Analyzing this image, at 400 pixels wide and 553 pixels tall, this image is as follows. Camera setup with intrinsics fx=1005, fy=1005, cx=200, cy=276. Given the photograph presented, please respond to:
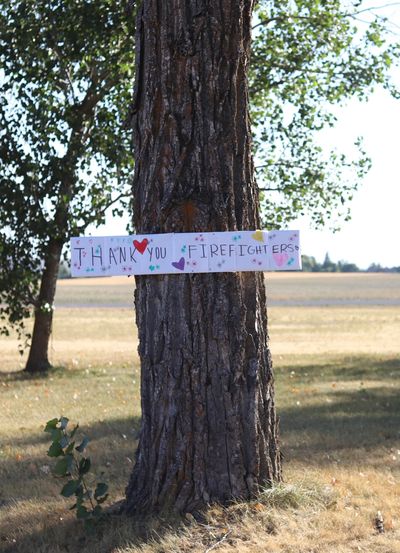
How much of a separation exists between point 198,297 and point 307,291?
230 feet

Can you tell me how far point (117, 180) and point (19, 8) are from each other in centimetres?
322

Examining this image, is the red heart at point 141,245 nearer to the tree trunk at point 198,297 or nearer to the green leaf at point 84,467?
the tree trunk at point 198,297

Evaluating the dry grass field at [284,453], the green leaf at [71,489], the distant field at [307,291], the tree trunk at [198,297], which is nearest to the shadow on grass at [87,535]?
the dry grass field at [284,453]

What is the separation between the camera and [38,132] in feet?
52.2

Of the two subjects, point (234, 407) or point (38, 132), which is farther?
point (38, 132)

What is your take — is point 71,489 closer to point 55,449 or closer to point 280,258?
point 55,449

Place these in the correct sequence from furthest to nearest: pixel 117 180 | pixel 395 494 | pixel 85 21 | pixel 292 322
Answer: pixel 292 322, pixel 117 180, pixel 85 21, pixel 395 494

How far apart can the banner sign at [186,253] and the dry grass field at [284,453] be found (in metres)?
1.41

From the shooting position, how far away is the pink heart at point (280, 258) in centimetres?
627

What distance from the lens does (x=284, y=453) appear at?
29.2 ft

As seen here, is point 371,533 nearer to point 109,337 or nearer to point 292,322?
point 109,337

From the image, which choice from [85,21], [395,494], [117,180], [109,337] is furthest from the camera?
[109,337]

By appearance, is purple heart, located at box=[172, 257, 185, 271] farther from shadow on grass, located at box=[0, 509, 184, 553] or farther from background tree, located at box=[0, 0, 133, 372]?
background tree, located at box=[0, 0, 133, 372]

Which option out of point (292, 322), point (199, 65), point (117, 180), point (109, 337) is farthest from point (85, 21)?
point (292, 322)
